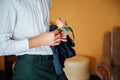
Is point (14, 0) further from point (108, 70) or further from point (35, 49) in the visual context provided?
point (108, 70)

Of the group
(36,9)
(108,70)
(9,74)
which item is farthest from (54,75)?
(9,74)

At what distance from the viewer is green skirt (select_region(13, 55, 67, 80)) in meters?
0.97

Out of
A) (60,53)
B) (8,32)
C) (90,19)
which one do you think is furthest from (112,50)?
(8,32)

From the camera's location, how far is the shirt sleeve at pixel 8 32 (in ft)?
2.93

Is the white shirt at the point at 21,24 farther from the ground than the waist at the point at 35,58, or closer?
farther from the ground

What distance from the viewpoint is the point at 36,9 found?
1.02m

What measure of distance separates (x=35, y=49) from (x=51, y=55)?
0.10m

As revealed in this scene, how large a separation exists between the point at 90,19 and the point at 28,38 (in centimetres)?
226

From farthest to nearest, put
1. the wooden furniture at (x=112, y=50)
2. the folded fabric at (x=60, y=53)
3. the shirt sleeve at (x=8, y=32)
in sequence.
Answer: the wooden furniture at (x=112, y=50), the folded fabric at (x=60, y=53), the shirt sleeve at (x=8, y=32)

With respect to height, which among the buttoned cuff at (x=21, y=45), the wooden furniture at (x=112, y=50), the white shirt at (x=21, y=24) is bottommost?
the wooden furniture at (x=112, y=50)

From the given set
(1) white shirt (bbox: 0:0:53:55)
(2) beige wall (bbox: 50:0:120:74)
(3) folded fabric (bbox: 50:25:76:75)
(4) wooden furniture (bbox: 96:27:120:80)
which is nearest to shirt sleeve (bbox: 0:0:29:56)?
(1) white shirt (bbox: 0:0:53:55)

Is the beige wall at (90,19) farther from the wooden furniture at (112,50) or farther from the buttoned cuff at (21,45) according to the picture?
the buttoned cuff at (21,45)

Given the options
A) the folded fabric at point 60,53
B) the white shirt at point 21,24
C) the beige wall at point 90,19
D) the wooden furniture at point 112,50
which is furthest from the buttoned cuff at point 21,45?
the beige wall at point 90,19

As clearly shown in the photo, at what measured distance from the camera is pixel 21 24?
3.18 ft
